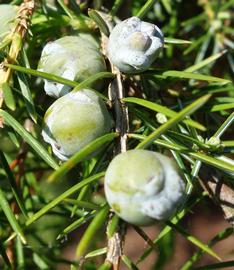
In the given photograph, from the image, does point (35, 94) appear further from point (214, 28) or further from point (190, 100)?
point (214, 28)

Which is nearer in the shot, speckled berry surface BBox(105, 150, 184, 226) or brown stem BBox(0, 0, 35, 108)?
speckled berry surface BBox(105, 150, 184, 226)

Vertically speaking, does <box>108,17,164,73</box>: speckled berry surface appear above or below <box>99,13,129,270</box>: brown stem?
above

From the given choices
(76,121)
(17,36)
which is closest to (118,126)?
(76,121)

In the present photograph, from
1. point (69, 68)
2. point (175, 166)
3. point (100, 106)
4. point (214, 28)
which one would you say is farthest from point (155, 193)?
point (214, 28)

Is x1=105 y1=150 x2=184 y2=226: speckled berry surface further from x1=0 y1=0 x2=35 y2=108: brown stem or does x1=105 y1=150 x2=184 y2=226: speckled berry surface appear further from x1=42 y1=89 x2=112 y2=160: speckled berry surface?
x1=0 y1=0 x2=35 y2=108: brown stem

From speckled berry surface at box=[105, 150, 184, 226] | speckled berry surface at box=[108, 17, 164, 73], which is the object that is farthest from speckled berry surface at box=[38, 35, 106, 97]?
speckled berry surface at box=[105, 150, 184, 226]

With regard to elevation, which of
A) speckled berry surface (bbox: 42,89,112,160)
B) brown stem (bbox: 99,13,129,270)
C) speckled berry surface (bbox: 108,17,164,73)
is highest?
speckled berry surface (bbox: 108,17,164,73)

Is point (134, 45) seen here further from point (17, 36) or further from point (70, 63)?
point (17, 36)
